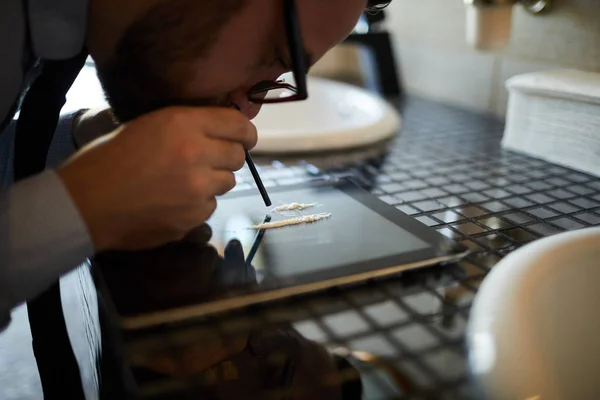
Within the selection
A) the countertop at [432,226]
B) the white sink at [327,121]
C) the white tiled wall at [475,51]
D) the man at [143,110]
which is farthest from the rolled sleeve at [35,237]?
the white tiled wall at [475,51]

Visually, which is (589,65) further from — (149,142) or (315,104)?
(149,142)

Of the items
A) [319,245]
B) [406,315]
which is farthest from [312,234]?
[406,315]

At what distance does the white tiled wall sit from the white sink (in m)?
0.14

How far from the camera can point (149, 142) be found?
39 centimetres

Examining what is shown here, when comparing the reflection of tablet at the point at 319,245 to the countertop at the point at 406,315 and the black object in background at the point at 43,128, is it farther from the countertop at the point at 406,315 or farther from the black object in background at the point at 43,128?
the black object in background at the point at 43,128

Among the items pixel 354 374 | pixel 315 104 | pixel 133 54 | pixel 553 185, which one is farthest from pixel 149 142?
pixel 315 104

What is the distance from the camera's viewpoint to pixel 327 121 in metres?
1.12

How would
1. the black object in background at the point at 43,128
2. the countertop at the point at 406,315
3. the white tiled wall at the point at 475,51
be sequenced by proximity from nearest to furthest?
the countertop at the point at 406,315
the black object in background at the point at 43,128
the white tiled wall at the point at 475,51

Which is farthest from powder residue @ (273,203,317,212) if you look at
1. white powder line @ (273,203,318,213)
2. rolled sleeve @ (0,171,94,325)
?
rolled sleeve @ (0,171,94,325)

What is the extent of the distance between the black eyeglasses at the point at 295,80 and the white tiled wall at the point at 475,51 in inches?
19.2

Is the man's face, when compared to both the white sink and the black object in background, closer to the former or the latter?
the black object in background

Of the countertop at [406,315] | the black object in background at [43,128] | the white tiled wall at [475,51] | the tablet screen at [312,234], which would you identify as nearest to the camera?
the countertop at [406,315]

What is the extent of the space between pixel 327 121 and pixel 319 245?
70 cm

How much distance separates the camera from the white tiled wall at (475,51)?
0.78 meters
